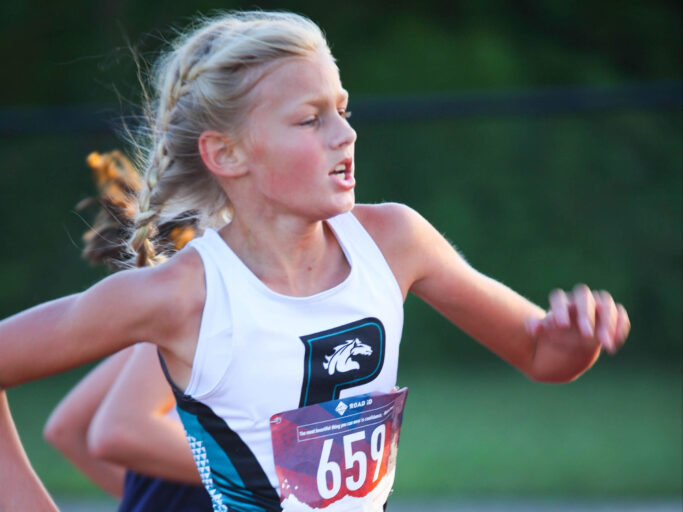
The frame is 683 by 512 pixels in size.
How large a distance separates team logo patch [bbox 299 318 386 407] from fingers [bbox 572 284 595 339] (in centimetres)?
38

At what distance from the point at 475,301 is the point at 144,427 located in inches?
37.6

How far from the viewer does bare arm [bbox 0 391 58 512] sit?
1921mm

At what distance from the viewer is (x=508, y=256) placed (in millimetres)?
6039

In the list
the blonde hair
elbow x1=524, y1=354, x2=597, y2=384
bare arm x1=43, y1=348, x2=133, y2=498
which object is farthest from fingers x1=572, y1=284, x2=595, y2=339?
bare arm x1=43, y1=348, x2=133, y2=498

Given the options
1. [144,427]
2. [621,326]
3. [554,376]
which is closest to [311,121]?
[621,326]

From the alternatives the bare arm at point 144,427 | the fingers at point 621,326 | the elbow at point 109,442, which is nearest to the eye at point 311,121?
the fingers at point 621,326

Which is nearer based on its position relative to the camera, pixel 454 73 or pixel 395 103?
pixel 395 103

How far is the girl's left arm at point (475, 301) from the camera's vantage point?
195 cm

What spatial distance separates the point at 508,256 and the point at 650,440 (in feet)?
4.58

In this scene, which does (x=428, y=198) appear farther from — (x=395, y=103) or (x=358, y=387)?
(x=358, y=387)

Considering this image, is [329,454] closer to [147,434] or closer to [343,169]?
[343,169]

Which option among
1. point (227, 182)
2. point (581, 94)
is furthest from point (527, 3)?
point (227, 182)

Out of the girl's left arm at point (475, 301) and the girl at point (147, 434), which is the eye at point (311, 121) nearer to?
the girl's left arm at point (475, 301)

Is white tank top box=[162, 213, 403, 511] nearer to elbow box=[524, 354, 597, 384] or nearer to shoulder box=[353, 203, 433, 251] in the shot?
shoulder box=[353, 203, 433, 251]
